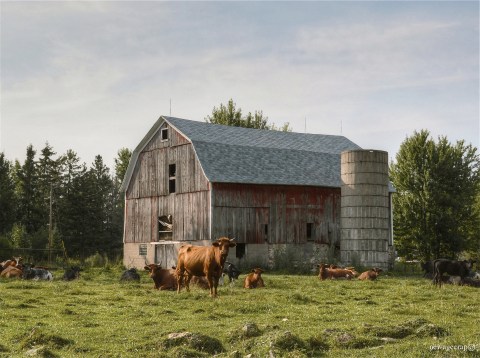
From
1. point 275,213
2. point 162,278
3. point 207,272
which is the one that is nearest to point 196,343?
point 207,272

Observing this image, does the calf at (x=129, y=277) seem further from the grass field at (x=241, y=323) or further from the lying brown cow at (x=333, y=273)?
the lying brown cow at (x=333, y=273)

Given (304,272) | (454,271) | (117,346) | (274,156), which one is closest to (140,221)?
(274,156)

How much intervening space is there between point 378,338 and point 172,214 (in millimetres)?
27550

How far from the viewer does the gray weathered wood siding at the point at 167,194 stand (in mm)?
35125

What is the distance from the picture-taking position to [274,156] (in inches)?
1506

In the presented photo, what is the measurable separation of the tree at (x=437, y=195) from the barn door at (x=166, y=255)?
53.2 feet

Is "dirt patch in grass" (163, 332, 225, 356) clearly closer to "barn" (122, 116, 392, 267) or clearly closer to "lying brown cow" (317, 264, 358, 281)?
"lying brown cow" (317, 264, 358, 281)

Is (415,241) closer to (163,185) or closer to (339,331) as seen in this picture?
(163,185)

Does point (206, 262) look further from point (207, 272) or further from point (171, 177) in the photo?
point (171, 177)

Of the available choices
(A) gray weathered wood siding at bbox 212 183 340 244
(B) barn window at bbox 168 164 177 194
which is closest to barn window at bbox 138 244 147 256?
(B) barn window at bbox 168 164 177 194

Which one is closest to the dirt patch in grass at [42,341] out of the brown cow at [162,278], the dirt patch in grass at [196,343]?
the dirt patch in grass at [196,343]

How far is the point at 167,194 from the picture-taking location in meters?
37.5

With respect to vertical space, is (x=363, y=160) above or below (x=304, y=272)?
above

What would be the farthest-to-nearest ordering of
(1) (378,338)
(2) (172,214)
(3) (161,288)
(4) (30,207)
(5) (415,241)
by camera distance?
(4) (30,207) → (5) (415,241) → (2) (172,214) → (3) (161,288) → (1) (378,338)
